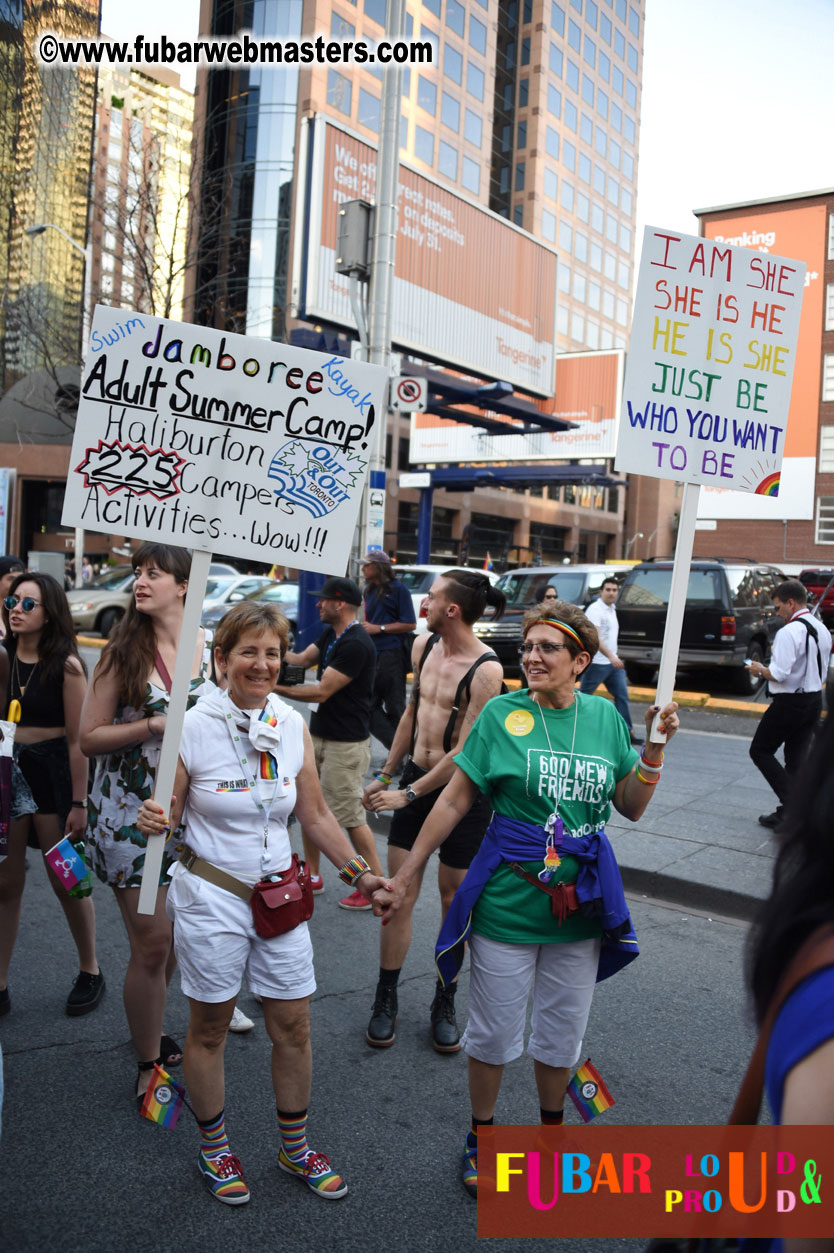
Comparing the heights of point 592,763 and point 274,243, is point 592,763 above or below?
below

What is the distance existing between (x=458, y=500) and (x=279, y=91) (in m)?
21.3

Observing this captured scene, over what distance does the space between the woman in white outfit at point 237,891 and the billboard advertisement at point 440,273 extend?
15.2m

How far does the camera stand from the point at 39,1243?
2.59 m

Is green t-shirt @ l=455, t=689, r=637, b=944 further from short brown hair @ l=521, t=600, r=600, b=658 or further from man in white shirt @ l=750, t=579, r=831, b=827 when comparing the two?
man in white shirt @ l=750, t=579, r=831, b=827

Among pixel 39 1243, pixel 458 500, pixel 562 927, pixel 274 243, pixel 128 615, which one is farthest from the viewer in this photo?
pixel 458 500

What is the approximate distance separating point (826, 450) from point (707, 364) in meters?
41.3

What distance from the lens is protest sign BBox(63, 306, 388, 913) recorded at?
3133mm

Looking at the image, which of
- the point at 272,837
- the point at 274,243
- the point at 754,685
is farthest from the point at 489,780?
the point at 274,243

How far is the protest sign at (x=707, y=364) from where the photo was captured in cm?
377

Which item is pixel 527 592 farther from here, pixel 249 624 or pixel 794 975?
pixel 794 975

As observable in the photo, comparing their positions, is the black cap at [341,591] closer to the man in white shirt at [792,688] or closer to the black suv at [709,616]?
the man in white shirt at [792,688]

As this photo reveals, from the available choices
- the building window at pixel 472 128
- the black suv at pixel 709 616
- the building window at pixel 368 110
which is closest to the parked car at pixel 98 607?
the black suv at pixel 709 616

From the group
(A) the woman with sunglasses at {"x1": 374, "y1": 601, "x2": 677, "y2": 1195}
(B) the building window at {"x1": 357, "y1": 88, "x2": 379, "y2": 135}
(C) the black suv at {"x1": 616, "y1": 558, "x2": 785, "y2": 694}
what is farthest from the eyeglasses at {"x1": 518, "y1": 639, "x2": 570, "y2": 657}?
(B) the building window at {"x1": 357, "y1": 88, "x2": 379, "y2": 135}

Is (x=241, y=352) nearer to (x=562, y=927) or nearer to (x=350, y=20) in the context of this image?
(x=562, y=927)
